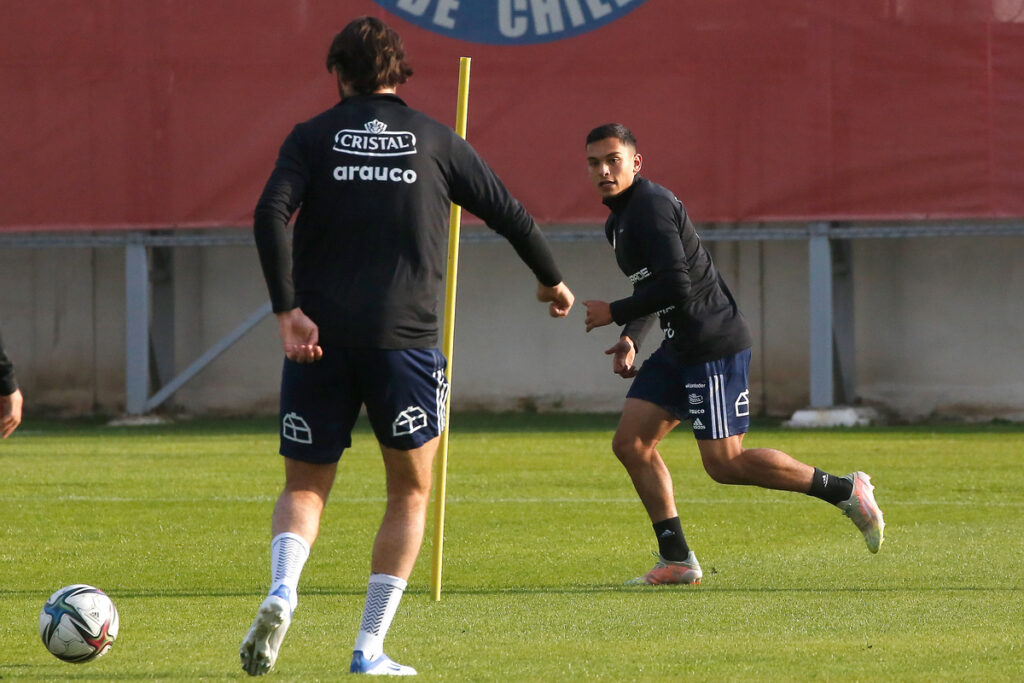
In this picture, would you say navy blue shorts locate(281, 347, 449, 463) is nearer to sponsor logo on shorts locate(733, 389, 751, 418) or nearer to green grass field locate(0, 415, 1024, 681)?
green grass field locate(0, 415, 1024, 681)

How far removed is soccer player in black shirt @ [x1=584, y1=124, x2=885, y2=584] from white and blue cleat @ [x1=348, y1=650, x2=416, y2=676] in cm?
252

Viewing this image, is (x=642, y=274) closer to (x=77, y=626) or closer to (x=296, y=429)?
(x=296, y=429)

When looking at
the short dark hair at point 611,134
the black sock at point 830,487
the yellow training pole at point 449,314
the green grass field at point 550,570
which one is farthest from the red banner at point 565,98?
the yellow training pole at point 449,314

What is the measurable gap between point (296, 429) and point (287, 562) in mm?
388

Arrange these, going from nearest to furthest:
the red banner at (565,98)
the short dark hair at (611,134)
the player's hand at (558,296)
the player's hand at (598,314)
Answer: the player's hand at (558,296), the player's hand at (598,314), the short dark hair at (611,134), the red banner at (565,98)

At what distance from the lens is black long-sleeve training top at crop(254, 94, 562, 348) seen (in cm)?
449

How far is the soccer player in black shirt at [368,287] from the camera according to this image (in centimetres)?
449

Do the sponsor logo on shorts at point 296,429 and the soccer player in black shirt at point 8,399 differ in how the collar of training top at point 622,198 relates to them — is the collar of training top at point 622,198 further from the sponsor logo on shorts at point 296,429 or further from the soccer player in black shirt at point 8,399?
the soccer player in black shirt at point 8,399

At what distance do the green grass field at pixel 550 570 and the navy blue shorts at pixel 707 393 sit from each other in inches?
27.0

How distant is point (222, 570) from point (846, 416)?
1030 centimetres

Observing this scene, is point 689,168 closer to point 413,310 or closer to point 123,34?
point 123,34

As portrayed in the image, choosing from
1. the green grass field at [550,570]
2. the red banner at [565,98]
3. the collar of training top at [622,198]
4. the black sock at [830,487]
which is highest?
the red banner at [565,98]

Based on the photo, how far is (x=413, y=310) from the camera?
456cm

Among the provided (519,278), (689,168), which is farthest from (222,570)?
(519,278)
